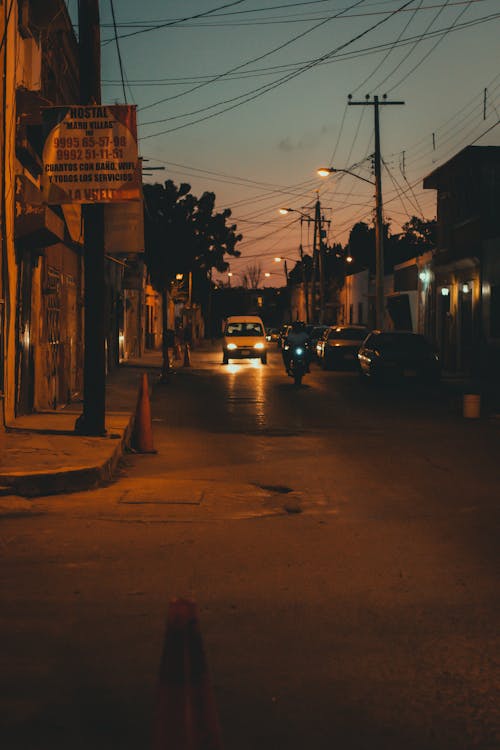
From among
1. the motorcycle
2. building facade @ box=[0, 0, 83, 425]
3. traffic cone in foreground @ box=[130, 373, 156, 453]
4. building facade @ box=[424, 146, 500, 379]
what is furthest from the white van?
traffic cone in foreground @ box=[130, 373, 156, 453]

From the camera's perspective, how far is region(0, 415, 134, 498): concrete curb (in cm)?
1062

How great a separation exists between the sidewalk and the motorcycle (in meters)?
10.2

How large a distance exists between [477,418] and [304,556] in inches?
479

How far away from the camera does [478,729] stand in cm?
436

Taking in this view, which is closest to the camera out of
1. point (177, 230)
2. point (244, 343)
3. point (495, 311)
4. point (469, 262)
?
point (495, 311)

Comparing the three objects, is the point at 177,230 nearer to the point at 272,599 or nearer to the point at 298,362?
the point at 298,362

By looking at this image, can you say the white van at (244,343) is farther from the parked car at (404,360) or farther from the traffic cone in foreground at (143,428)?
the traffic cone in foreground at (143,428)

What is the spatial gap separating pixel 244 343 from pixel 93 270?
30364mm

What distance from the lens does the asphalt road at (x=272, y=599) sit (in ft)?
14.7

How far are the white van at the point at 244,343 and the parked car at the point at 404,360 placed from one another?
15465mm

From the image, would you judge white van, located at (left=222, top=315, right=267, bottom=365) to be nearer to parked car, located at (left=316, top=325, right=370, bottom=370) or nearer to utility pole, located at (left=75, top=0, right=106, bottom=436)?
parked car, located at (left=316, top=325, right=370, bottom=370)

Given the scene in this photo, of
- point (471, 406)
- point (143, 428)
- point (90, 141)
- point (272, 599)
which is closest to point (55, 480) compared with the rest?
point (143, 428)

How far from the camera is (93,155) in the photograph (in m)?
13.9

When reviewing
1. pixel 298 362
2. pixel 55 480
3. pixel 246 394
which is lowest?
pixel 55 480
